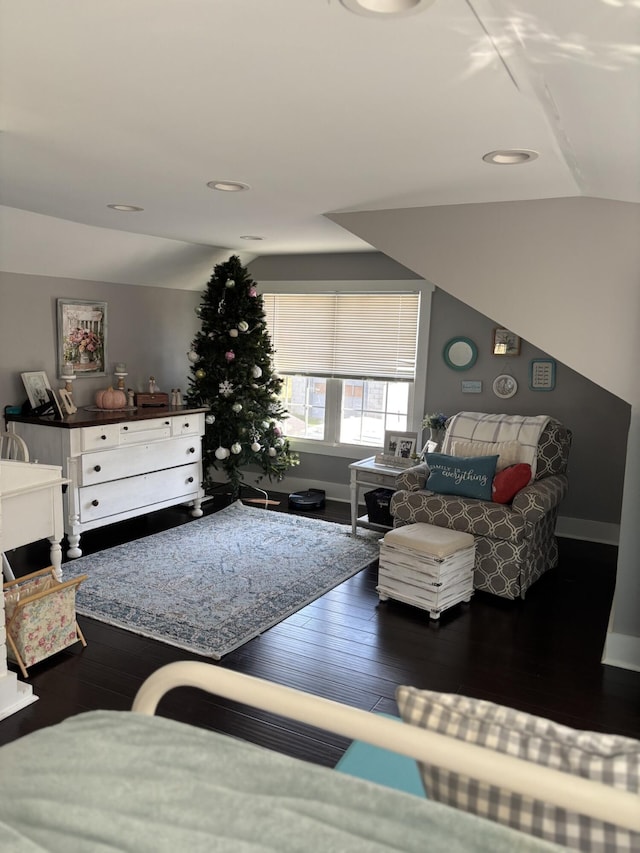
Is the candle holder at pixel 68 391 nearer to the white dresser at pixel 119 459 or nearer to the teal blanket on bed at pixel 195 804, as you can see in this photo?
the white dresser at pixel 119 459

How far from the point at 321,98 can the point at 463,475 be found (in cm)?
283

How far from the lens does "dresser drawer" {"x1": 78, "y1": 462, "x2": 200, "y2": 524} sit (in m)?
4.77

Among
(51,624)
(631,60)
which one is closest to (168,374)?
(51,624)

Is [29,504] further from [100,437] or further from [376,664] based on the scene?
[376,664]

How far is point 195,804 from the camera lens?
1.04m

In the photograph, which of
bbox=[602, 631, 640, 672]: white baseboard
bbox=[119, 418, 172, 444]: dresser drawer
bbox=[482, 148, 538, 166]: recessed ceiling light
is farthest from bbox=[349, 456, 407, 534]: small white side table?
bbox=[482, 148, 538, 166]: recessed ceiling light

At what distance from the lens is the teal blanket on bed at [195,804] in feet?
3.17

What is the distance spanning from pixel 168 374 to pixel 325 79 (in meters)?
4.80

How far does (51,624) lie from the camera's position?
3191 millimetres

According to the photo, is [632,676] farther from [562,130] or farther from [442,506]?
[562,130]

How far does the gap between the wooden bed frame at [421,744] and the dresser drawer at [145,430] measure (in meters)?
3.92

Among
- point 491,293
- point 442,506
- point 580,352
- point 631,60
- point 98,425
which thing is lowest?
point 442,506

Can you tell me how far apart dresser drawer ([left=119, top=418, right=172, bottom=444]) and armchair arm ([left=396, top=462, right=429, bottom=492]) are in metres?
1.91

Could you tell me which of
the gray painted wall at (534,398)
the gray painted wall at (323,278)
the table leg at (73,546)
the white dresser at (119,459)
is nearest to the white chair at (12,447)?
the white dresser at (119,459)
